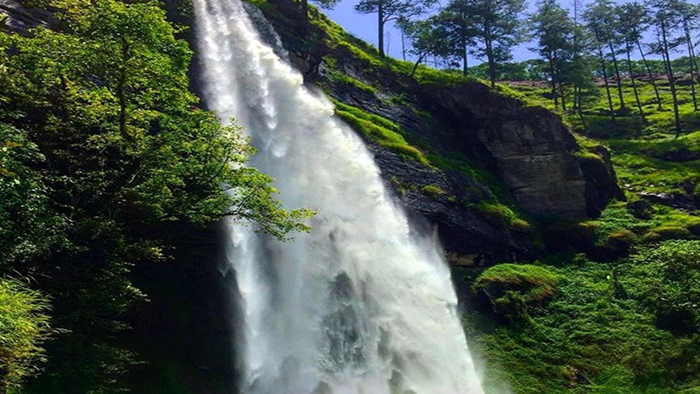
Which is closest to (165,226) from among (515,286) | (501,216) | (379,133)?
(379,133)

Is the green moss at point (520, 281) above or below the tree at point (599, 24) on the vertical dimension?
below

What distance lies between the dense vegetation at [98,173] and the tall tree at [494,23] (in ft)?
118

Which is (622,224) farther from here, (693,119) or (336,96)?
(693,119)

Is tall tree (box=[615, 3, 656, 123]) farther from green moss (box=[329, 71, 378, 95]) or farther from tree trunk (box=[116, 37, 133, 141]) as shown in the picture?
tree trunk (box=[116, 37, 133, 141])

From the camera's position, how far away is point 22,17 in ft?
73.1

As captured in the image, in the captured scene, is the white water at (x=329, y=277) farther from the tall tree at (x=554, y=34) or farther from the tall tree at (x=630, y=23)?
the tall tree at (x=630, y=23)

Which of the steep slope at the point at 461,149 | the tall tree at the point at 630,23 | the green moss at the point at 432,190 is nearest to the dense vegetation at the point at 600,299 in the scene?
the steep slope at the point at 461,149

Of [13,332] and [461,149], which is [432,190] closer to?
[461,149]

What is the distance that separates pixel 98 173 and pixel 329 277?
1069cm

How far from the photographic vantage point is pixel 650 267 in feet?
94.7

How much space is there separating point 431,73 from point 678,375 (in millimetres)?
29637

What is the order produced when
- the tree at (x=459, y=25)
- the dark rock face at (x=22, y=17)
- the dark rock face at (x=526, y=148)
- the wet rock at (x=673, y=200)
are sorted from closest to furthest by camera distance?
the dark rock face at (x=22, y=17)
the dark rock face at (x=526, y=148)
the wet rock at (x=673, y=200)
the tree at (x=459, y=25)

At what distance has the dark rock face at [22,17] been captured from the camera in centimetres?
2164

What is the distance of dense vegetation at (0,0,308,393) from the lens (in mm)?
12922
